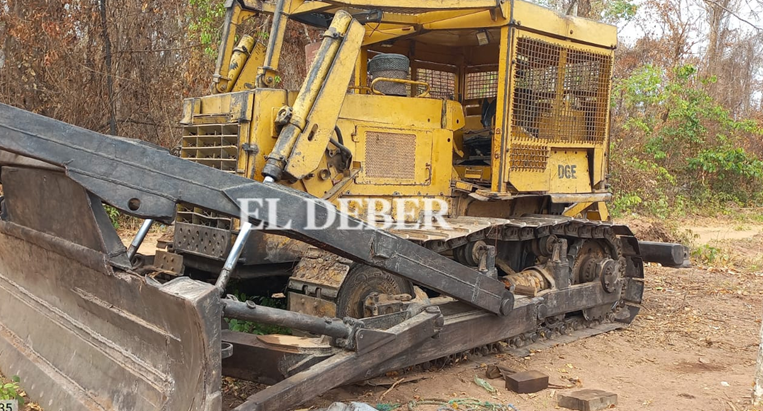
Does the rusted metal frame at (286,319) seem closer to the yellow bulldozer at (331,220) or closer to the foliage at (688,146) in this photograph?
the yellow bulldozer at (331,220)

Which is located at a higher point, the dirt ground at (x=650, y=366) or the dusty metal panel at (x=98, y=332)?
the dusty metal panel at (x=98, y=332)

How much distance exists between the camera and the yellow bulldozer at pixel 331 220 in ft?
10.3

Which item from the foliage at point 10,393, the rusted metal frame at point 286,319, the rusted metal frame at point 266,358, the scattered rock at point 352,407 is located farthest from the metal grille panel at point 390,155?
the foliage at point 10,393

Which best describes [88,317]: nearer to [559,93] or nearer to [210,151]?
[210,151]

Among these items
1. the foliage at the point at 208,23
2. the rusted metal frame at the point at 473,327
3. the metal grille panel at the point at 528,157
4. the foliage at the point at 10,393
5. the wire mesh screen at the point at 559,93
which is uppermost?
the foliage at the point at 208,23

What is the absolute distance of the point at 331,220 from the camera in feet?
11.5

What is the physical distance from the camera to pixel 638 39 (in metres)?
24.4

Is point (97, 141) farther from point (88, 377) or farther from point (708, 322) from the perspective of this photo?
point (708, 322)

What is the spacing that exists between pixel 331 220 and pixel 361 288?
1242 millimetres

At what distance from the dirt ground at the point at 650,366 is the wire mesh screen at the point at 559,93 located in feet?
6.41

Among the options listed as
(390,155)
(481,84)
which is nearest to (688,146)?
(481,84)

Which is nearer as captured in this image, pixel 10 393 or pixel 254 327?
pixel 10 393

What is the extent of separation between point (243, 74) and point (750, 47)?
32457 mm

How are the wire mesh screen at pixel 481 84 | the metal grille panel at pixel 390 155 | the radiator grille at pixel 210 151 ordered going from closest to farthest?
the radiator grille at pixel 210 151 → the metal grille panel at pixel 390 155 → the wire mesh screen at pixel 481 84
